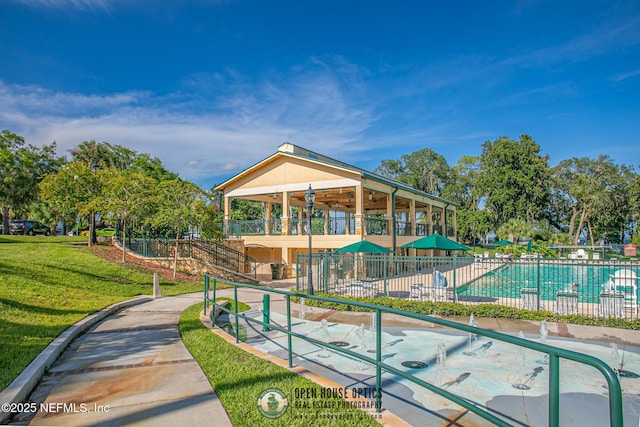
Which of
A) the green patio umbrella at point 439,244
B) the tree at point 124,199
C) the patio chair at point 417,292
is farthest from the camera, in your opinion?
the tree at point 124,199

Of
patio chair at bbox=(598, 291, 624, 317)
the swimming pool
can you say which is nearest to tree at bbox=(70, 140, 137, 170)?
the swimming pool

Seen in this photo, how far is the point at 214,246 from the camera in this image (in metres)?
22.0

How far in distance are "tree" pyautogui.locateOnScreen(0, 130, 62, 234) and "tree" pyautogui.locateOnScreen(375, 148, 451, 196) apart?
49.5 meters

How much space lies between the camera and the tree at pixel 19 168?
1180 inches

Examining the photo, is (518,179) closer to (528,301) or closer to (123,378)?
(528,301)

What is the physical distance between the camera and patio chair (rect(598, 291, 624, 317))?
10.5m

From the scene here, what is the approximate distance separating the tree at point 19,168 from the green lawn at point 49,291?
48.0ft

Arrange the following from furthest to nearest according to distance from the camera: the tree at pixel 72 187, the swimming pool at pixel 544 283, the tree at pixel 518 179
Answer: the tree at pixel 518 179 < the tree at pixel 72 187 < the swimming pool at pixel 544 283

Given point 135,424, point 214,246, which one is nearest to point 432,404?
point 135,424

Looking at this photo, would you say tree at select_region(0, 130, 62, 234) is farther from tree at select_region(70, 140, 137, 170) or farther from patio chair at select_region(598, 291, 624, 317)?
patio chair at select_region(598, 291, 624, 317)

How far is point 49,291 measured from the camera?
11.2m

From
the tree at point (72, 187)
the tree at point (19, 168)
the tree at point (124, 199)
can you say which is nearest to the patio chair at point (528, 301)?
the tree at point (124, 199)

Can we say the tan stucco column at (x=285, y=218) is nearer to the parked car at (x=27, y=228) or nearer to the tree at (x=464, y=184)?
the parked car at (x=27, y=228)

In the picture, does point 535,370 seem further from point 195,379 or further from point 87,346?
point 87,346
